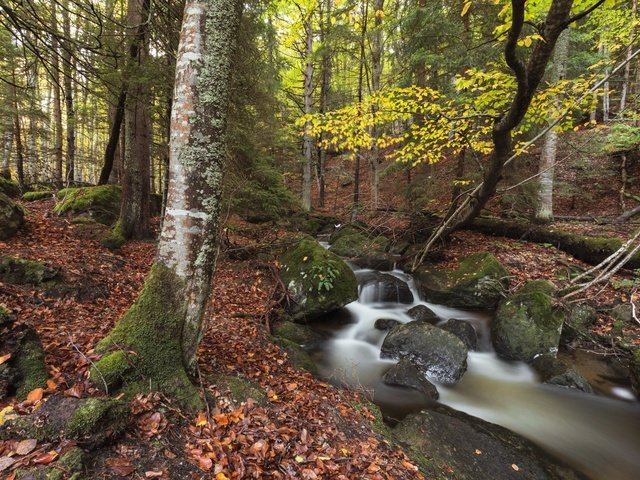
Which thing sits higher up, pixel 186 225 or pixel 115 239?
pixel 186 225

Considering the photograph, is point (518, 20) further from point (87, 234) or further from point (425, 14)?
point (87, 234)

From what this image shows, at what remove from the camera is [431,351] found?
661 centimetres

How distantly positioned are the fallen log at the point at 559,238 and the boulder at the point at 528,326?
239 cm

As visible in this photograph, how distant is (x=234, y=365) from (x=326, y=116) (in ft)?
20.1

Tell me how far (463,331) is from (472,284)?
1.55 m

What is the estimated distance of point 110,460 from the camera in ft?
7.54

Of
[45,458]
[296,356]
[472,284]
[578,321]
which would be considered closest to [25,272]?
[45,458]

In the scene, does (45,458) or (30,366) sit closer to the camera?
(45,458)

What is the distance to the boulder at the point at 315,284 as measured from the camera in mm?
7715

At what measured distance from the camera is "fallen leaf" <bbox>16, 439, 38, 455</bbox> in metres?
2.09

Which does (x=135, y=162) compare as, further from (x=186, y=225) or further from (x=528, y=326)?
(x=528, y=326)

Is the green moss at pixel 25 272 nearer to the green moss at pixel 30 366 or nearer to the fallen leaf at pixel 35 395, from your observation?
the green moss at pixel 30 366

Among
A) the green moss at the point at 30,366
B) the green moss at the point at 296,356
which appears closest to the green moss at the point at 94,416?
the green moss at the point at 30,366

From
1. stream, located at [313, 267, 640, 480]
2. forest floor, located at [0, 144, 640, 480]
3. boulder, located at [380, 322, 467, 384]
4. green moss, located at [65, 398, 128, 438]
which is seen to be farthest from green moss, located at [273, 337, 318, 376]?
green moss, located at [65, 398, 128, 438]
